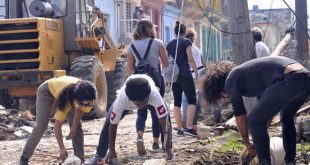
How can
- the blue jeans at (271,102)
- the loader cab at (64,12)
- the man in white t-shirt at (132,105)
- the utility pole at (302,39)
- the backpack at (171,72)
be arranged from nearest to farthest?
the blue jeans at (271,102), the man in white t-shirt at (132,105), the backpack at (171,72), the loader cab at (64,12), the utility pole at (302,39)

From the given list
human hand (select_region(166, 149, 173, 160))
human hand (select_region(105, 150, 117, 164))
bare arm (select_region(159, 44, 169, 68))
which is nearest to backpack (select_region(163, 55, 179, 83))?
bare arm (select_region(159, 44, 169, 68))

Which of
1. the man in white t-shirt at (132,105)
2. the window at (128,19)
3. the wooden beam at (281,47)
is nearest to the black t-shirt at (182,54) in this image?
the man in white t-shirt at (132,105)

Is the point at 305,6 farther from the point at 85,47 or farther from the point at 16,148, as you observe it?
the point at 16,148

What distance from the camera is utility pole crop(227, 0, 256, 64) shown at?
28.6ft

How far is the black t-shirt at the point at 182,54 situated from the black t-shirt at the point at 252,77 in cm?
311

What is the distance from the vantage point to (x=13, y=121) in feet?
35.9

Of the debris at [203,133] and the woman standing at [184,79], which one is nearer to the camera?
the debris at [203,133]

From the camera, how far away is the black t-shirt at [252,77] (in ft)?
18.6

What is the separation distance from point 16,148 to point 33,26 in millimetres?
3614

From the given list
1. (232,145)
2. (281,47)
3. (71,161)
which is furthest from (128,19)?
(71,161)

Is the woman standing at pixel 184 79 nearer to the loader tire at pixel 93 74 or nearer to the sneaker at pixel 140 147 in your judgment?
the sneaker at pixel 140 147

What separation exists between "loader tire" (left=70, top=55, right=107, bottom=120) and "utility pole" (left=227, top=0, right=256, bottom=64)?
4.08 m

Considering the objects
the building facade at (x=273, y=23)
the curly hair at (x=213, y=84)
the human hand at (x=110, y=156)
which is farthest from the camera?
the building facade at (x=273, y=23)

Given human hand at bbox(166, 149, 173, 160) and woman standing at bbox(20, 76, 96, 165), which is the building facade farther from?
woman standing at bbox(20, 76, 96, 165)
